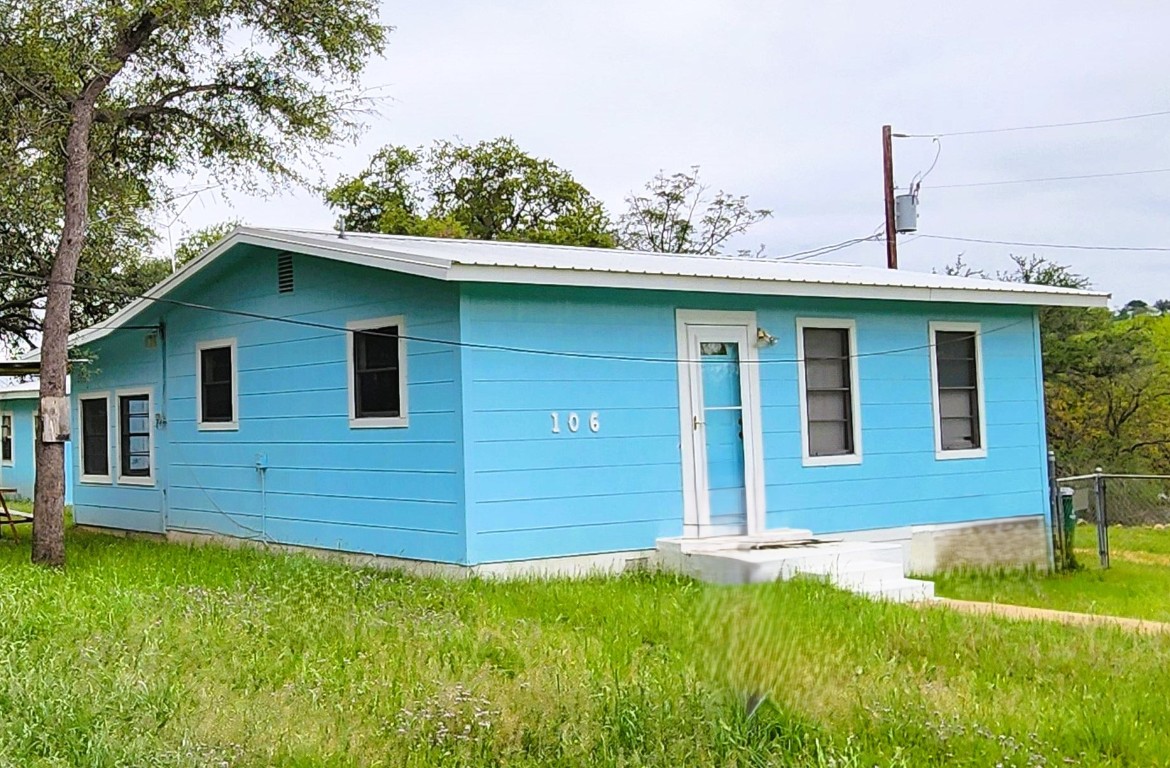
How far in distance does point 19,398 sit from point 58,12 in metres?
15.4

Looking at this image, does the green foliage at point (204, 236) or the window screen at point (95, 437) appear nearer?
the window screen at point (95, 437)

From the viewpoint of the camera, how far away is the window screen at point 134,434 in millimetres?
14430

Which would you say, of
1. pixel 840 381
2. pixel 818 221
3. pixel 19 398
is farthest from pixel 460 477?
pixel 818 221

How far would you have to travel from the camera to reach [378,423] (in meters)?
10.3

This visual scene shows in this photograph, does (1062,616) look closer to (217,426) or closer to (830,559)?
(830,559)

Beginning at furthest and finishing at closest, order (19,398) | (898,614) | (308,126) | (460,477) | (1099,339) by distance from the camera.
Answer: (1099,339)
(19,398)
(308,126)
(460,477)
(898,614)

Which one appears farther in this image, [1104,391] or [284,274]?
[1104,391]

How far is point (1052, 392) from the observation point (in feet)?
96.1

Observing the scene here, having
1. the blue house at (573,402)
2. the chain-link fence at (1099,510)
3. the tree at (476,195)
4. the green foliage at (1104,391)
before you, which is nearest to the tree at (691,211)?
the tree at (476,195)

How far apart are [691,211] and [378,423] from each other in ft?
89.9

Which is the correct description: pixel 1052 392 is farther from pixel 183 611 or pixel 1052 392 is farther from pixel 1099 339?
pixel 183 611

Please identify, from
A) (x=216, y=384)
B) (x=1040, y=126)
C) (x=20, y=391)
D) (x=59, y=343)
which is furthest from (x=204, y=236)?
(x=59, y=343)

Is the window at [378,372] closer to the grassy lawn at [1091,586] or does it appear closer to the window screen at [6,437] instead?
the grassy lawn at [1091,586]

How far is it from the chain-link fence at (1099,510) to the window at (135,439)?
1056cm
